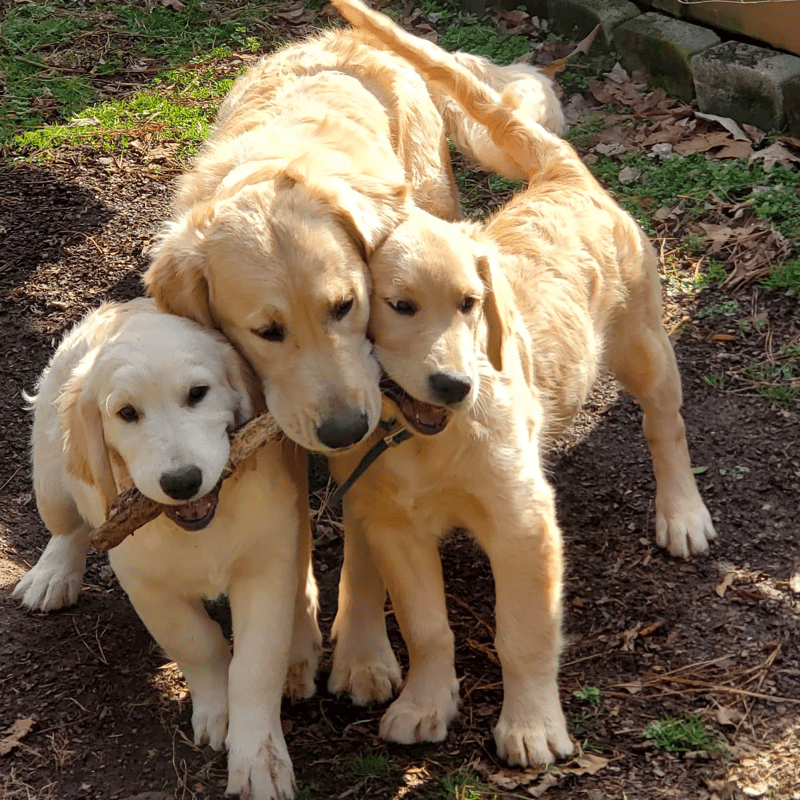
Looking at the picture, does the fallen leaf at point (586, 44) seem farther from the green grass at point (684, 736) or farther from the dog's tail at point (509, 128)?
the green grass at point (684, 736)

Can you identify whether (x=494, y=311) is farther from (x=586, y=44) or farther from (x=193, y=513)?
(x=586, y=44)

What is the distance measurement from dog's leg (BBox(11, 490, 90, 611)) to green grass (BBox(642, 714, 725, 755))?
2.08m

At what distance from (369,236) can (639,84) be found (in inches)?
159

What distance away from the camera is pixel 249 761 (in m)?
3.07

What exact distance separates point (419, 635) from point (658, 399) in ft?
4.57

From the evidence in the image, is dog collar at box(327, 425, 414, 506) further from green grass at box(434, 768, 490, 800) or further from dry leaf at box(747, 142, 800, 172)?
dry leaf at box(747, 142, 800, 172)

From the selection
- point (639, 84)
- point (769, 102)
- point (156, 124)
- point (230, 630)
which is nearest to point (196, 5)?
point (156, 124)

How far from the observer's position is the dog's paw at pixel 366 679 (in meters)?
3.51

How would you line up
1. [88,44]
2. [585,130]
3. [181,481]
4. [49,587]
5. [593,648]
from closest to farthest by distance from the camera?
[181,481] → [593,648] → [49,587] → [585,130] → [88,44]

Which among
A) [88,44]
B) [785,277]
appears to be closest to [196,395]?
[785,277]

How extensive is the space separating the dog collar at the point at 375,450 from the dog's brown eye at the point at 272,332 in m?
0.41

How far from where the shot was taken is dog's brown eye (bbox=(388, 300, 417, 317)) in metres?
2.88

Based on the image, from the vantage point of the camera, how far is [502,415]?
3.13 meters

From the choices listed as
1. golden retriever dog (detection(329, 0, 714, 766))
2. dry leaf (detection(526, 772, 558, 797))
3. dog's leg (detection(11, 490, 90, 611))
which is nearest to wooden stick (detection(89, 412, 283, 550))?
golden retriever dog (detection(329, 0, 714, 766))
